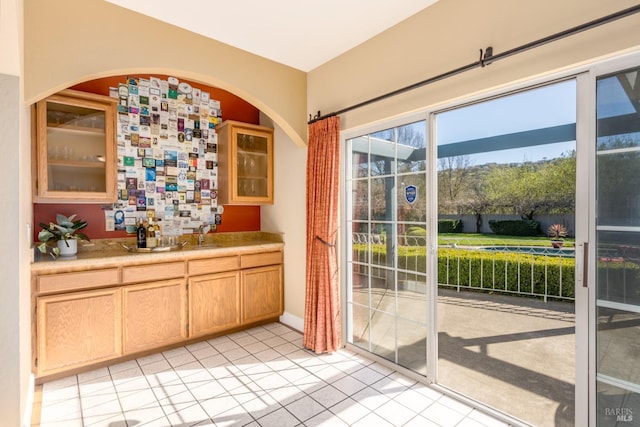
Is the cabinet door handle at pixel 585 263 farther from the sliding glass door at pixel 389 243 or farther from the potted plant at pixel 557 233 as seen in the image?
the potted plant at pixel 557 233

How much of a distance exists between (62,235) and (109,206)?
0.56 m

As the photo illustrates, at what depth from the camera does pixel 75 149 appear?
2.67 m

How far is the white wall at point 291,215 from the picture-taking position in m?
3.40

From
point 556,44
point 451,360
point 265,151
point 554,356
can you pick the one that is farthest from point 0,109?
point 554,356

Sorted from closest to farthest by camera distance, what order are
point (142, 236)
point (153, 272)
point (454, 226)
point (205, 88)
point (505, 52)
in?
1. point (505, 52)
2. point (153, 272)
3. point (142, 236)
4. point (205, 88)
5. point (454, 226)

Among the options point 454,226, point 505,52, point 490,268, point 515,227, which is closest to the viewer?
point 505,52

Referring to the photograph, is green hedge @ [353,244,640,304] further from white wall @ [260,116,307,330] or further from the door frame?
the door frame

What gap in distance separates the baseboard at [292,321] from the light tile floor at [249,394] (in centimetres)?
52

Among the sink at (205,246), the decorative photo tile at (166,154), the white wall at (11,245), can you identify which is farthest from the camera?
the sink at (205,246)

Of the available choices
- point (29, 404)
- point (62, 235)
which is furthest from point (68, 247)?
point (29, 404)

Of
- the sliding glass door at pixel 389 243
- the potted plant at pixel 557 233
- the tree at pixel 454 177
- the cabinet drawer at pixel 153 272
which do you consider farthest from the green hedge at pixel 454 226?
the cabinet drawer at pixel 153 272

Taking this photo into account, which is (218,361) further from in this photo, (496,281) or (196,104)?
(496,281)

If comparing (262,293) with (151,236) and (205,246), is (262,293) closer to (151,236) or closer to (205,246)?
(205,246)

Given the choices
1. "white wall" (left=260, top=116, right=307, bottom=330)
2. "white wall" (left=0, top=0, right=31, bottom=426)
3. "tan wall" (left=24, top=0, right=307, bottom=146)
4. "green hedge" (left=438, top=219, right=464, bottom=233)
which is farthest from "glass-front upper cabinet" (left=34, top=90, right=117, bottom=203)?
"green hedge" (left=438, top=219, right=464, bottom=233)
